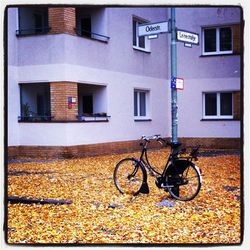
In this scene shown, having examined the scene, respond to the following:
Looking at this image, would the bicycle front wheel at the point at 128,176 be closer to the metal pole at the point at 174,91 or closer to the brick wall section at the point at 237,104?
the metal pole at the point at 174,91

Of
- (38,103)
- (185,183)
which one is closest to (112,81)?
(38,103)

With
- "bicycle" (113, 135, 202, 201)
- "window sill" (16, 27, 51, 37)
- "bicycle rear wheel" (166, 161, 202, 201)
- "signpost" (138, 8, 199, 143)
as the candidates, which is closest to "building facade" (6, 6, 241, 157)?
"window sill" (16, 27, 51, 37)

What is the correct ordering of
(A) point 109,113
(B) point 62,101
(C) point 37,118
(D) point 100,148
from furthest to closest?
1. (B) point 62,101
2. (A) point 109,113
3. (C) point 37,118
4. (D) point 100,148

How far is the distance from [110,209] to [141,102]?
1888 mm

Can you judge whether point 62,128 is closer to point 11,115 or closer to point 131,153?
point 131,153

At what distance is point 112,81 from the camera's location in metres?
7.01

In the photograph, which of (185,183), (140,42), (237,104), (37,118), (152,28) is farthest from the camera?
(37,118)

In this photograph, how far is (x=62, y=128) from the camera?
26.0 ft

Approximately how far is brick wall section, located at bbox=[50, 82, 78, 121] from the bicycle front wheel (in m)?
1.64

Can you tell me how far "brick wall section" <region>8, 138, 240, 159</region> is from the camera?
197 inches

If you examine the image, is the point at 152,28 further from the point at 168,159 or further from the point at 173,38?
the point at 168,159

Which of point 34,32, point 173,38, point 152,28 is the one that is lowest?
point 173,38

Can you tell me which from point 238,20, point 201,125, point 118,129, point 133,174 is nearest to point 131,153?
point 133,174

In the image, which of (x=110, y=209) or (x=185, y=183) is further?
(x=185, y=183)
